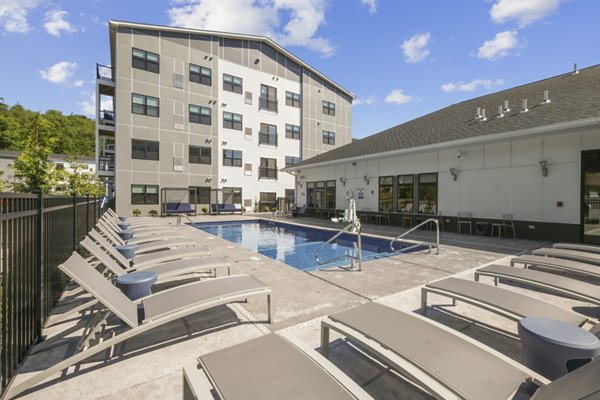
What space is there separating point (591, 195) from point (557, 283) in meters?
8.60

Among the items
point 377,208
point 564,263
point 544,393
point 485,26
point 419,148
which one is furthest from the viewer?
point 377,208

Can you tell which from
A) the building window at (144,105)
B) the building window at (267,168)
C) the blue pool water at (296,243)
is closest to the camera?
the blue pool water at (296,243)

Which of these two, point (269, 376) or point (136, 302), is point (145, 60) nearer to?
point (136, 302)

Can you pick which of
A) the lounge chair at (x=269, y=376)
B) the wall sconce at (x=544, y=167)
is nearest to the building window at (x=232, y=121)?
the wall sconce at (x=544, y=167)

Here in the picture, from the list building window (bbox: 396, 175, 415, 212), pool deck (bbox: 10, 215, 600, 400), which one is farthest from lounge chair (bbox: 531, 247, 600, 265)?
building window (bbox: 396, 175, 415, 212)

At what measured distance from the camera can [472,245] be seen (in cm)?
937

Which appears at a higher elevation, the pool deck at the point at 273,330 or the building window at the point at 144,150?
the building window at the point at 144,150

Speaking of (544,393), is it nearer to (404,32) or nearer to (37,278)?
(37,278)

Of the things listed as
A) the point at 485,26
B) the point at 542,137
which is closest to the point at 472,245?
the point at 542,137

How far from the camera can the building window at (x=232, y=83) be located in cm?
2605

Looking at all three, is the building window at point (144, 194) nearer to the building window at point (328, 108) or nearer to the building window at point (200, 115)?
the building window at point (200, 115)

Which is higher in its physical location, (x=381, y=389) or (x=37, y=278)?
(x=37, y=278)

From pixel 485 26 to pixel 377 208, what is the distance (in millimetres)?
9713

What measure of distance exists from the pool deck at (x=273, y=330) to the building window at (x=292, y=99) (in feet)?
86.1
